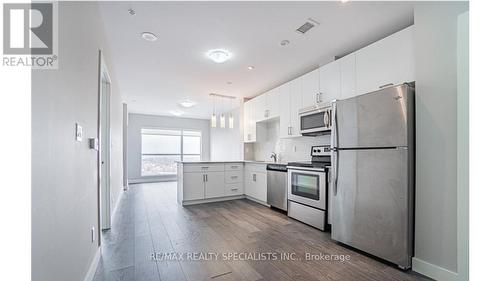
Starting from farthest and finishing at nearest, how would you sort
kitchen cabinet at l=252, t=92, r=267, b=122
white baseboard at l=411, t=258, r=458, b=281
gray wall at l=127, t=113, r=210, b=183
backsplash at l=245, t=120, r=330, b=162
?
gray wall at l=127, t=113, r=210, b=183 < kitchen cabinet at l=252, t=92, r=267, b=122 < backsplash at l=245, t=120, r=330, b=162 < white baseboard at l=411, t=258, r=458, b=281

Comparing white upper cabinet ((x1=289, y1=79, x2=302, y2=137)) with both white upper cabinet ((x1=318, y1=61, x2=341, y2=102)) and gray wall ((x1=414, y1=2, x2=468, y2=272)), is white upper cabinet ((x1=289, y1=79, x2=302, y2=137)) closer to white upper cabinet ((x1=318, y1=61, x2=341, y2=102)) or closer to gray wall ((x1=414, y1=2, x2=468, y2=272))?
white upper cabinet ((x1=318, y1=61, x2=341, y2=102))

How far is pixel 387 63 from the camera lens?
2.38 metres

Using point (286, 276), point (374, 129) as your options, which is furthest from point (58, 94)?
point (374, 129)

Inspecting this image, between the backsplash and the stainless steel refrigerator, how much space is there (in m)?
1.17

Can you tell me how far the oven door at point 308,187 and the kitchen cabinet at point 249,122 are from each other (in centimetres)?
190

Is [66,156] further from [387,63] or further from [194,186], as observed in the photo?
[194,186]

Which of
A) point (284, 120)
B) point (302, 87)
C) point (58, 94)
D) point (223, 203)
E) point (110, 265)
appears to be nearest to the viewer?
point (58, 94)

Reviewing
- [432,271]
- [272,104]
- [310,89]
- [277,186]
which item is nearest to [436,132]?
[432,271]

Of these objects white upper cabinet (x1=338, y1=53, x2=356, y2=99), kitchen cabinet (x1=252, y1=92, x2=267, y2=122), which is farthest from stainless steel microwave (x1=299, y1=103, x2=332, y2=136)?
kitchen cabinet (x1=252, y1=92, x2=267, y2=122)

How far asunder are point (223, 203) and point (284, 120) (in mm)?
2140

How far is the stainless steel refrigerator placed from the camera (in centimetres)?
194

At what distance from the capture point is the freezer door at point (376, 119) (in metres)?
1.97
